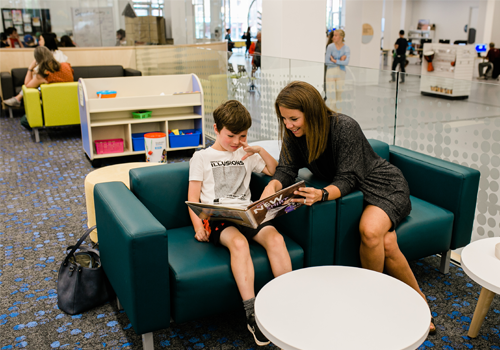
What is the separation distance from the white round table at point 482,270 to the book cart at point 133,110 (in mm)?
3889

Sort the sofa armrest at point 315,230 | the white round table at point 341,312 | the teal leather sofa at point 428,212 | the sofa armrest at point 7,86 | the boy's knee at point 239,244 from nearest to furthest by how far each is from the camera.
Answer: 1. the white round table at point 341,312
2. the boy's knee at point 239,244
3. the sofa armrest at point 315,230
4. the teal leather sofa at point 428,212
5. the sofa armrest at point 7,86

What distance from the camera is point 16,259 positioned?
2.97 meters

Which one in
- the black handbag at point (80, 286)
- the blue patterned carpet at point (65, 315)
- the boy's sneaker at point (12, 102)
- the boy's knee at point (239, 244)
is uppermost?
the boy's sneaker at point (12, 102)

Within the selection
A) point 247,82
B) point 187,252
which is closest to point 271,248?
point 187,252

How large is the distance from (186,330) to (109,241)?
60 centimetres

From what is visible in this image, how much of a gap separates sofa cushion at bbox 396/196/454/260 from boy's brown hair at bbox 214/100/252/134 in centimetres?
100

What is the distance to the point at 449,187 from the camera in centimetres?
263

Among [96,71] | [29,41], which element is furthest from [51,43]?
[29,41]

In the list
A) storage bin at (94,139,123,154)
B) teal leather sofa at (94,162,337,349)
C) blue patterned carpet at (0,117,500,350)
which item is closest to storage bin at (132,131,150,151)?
storage bin at (94,139,123,154)

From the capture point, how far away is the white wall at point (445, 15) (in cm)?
2033

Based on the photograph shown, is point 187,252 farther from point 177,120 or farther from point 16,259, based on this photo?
point 177,120

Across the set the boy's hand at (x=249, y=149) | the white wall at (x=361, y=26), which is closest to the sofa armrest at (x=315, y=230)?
the boy's hand at (x=249, y=149)

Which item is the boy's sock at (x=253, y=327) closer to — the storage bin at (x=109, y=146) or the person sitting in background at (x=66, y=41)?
the storage bin at (x=109, y=146)

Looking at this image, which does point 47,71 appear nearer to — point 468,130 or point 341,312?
point 468,130
